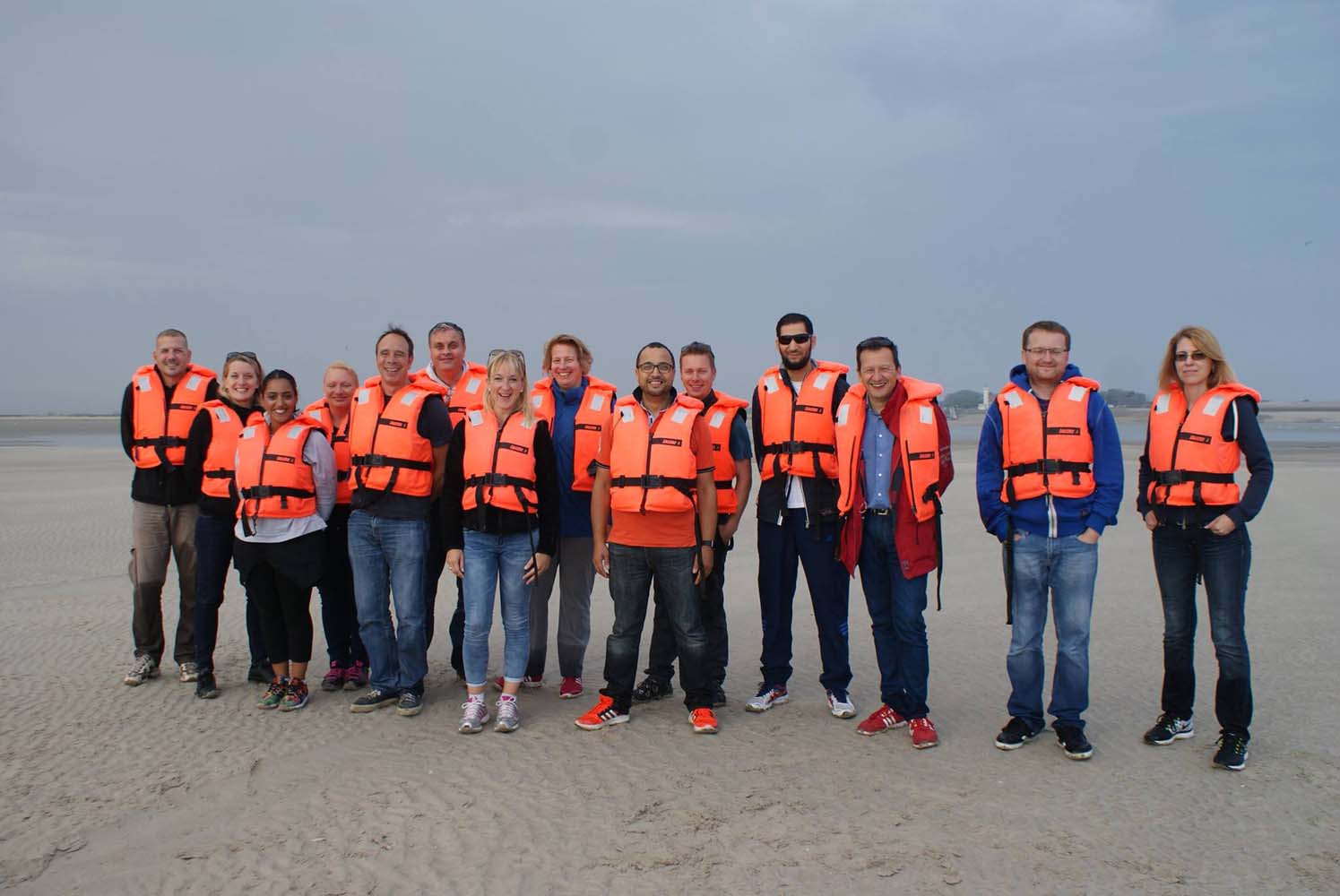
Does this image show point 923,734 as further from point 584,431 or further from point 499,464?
point 499,464

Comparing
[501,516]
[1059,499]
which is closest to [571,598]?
[501,516]

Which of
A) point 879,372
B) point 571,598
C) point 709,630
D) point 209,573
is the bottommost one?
point 709,630

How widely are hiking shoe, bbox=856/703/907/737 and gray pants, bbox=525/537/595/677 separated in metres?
2.07

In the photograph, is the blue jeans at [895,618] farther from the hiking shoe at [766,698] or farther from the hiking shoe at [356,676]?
the hiking shoe at [356,676]

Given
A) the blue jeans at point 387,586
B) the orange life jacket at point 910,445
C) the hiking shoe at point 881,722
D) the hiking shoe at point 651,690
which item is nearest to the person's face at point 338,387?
the blue jeans at point 387,586

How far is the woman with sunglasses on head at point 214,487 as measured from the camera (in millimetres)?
6336

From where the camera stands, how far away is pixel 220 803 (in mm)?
4672

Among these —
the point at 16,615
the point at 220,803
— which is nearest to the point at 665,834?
the point at 220,803

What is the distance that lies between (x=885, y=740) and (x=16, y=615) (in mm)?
8348

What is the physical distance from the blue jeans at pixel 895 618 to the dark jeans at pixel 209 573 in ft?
14.0

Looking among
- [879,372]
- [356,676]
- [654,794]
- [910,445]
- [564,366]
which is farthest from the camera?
[356,676]

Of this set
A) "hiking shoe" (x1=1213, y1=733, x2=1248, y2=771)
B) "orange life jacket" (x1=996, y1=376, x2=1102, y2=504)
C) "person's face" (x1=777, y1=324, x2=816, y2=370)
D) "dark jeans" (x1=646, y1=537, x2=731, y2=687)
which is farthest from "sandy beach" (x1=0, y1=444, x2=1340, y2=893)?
"person's face" (x1=777, y1=324, x2=816, y2=370)

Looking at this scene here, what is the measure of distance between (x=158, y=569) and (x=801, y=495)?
15.8 feet

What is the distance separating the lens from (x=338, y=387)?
668 cm
